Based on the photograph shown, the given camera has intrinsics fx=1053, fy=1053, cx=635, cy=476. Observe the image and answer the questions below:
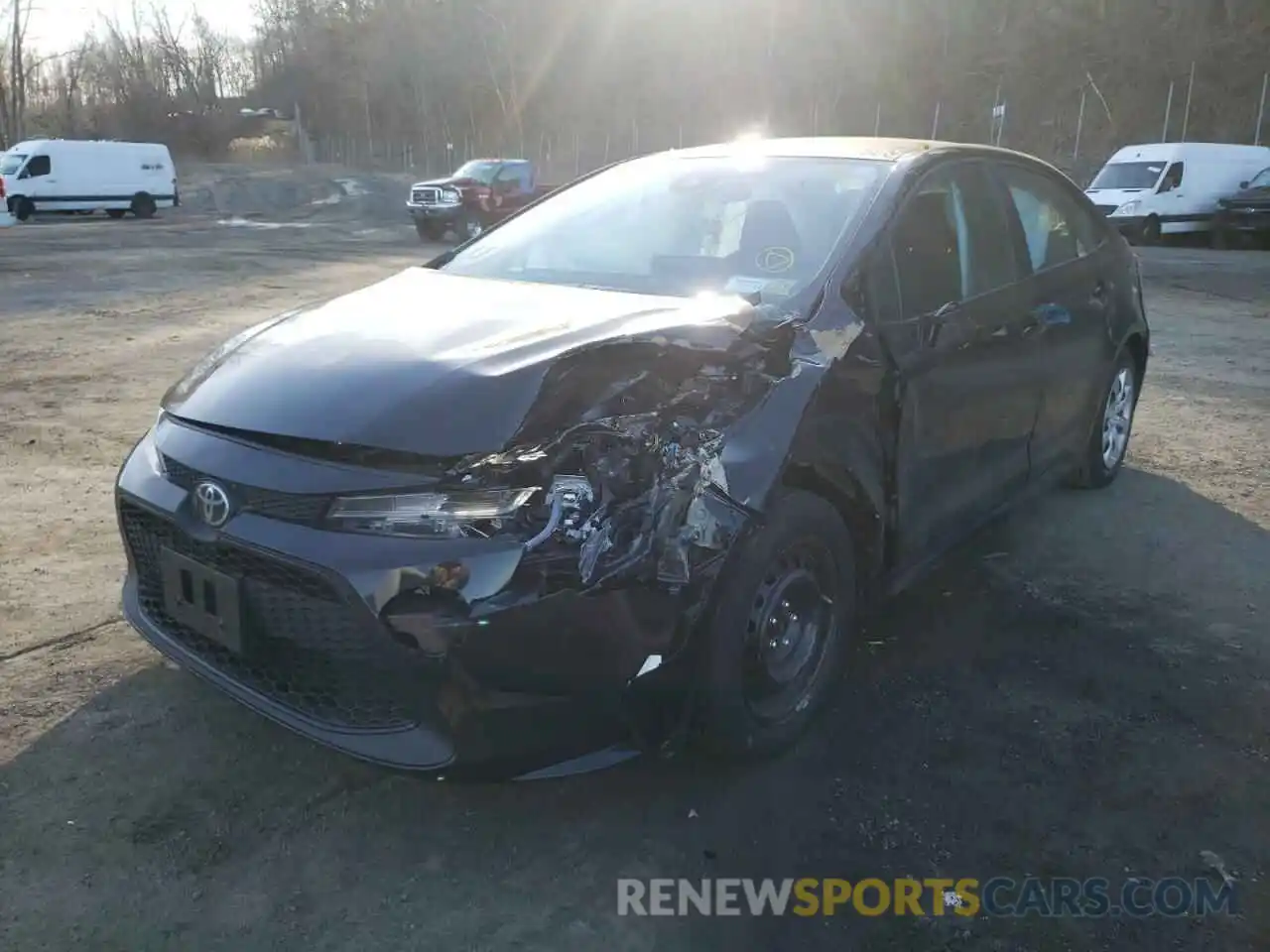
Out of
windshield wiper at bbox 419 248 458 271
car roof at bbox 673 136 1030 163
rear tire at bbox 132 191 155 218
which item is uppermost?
car roof at bbox 673 136 1030 163

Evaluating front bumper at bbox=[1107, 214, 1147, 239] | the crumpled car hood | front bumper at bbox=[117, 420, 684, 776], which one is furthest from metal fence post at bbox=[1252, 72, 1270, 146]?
front bumper at bbox=[117, 420, 684, 776]

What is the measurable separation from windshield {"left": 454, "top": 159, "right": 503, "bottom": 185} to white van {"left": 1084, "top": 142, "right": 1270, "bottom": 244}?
1276 centimetres

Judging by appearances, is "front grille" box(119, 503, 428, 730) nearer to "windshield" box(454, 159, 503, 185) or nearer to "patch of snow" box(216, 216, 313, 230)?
"windshield" box(454, 159, 503, 185)

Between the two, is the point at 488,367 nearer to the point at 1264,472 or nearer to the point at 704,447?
the point at 704,447

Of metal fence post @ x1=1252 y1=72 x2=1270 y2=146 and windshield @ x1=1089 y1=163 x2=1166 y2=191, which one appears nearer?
windshield @ x1=1089 y1=163 x2=1166 y2=191

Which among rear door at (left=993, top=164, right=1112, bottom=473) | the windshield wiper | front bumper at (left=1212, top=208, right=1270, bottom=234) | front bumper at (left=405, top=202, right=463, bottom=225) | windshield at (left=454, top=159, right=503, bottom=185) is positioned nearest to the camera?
the windshield wiper

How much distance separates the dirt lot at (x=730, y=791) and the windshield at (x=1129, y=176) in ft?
63.5

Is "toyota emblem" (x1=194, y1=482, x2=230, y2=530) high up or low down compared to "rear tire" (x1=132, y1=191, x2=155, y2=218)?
up

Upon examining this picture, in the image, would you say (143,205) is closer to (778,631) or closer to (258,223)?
(258,223)

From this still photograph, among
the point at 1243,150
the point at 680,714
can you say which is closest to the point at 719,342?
the point at 680,714

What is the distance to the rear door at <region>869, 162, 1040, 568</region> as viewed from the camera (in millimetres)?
3287

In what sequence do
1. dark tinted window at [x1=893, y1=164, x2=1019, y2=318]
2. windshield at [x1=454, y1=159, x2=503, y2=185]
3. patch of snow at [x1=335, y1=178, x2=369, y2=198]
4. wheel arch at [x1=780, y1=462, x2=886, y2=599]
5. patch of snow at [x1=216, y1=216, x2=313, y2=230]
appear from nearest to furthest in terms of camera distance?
wheel arch at [x1=780, y1=462, x2=886, y2=599]
dark tinted window at [x1=893, y1=164, x2=1019, y2=318]
windshield at [x1=454, y1=159, x2=503, y2=185]
patch of snow at [x1=216, y1=216, x2=313, y2=230]
patch of snow at [x1=335, y1=178, x2=369, y2=198]

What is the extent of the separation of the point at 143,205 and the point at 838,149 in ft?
111

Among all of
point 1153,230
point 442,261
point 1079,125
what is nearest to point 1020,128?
point 1079,125
